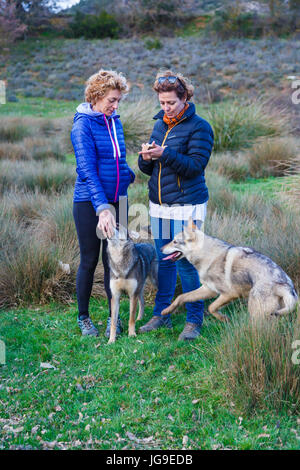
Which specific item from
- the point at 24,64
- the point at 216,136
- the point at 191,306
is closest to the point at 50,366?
the point at 191,306

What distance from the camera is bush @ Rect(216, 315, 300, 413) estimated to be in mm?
3268

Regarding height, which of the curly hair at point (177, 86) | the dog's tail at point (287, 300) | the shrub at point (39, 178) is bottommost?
the shrub at point (39, 178)

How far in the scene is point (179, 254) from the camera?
421 centimetres

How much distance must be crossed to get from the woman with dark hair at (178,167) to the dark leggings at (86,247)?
51 centimetres

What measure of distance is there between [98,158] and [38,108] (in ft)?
62.5

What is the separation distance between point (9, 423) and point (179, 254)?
6.46ft

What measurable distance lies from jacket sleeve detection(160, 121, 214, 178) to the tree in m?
32.1

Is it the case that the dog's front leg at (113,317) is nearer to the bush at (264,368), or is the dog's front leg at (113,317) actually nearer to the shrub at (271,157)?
the bush at (264,368)

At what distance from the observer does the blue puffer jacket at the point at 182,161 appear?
3.95 m

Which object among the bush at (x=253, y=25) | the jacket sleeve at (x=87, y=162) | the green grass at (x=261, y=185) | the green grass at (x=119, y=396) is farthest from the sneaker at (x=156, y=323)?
the bush at (x=253, y=25)

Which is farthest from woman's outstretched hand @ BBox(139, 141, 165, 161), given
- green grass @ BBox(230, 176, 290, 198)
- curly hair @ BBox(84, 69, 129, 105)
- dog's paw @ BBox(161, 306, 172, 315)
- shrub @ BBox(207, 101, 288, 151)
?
shrub @ BBox(207, 101, 288, 151)

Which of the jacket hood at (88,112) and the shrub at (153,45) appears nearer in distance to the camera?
the jacket hood at (88,112)

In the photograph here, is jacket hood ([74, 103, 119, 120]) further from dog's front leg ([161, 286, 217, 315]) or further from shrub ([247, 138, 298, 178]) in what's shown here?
shrub ([247, 138, 298, 178])

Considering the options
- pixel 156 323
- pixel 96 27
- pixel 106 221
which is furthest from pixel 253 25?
pixel 106 221
